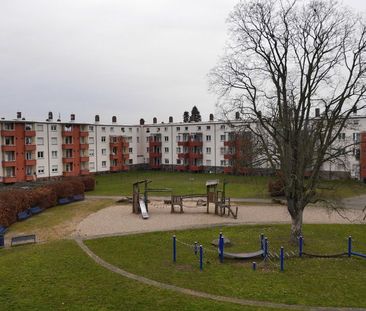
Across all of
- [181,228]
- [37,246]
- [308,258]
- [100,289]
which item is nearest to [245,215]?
[181,228]

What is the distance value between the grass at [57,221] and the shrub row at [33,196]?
29.8 inches

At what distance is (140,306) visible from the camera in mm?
12328

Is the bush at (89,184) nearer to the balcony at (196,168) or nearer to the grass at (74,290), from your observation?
the balcony at (196,168)

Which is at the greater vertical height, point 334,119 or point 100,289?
point 334,119

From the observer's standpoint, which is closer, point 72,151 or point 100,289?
point 100,289

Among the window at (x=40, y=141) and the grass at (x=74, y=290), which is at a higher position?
the window at (x=40, y=141)

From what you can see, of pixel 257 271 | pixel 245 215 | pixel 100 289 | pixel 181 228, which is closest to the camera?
pixel 100 289

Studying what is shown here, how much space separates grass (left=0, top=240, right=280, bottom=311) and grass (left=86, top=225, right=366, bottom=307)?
134cm

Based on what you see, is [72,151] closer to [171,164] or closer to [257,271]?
[171,164]

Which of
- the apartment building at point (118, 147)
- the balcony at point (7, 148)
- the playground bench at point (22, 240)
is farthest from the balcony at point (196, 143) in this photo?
the playground bench at point (22, 240)

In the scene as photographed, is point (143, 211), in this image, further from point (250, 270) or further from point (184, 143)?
point (184, 143)

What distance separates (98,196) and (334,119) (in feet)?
96.6

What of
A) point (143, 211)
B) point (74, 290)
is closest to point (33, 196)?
point (143, 211)

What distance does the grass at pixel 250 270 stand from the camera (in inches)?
535
